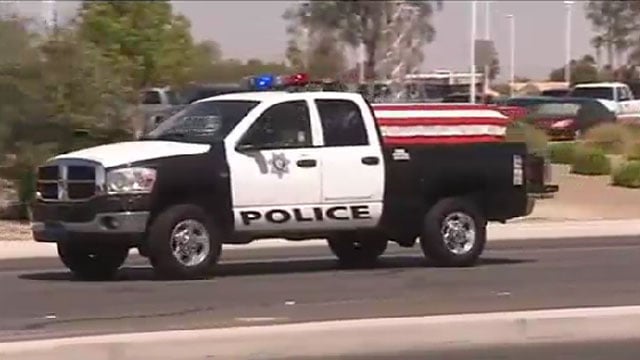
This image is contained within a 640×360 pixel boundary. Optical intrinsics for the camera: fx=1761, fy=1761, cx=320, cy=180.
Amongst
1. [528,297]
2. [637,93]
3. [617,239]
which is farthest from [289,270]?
[637,93]

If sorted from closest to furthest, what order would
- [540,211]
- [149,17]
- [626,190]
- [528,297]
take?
[528,297] → [540,211] → [626,190] → [149,17]

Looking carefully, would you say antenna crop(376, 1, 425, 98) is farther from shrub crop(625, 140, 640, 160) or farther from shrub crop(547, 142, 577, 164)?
shrub crop(547, 142, 577, 164)

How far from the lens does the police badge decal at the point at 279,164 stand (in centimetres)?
1869

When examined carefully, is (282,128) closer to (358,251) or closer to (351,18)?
(358,251)

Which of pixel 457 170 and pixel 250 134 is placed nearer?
pixel 250 134

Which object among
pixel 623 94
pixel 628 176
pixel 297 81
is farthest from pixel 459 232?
pixel 623 94

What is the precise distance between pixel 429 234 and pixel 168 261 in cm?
324

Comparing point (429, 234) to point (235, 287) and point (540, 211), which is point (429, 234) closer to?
point (235, 287)

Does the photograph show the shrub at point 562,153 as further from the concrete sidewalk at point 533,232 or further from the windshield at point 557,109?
the windshield at point 557,109

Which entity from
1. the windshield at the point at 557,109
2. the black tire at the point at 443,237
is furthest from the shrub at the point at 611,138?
the black tire at the point at 443,237

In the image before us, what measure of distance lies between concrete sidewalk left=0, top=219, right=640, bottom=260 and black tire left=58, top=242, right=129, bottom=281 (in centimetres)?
408

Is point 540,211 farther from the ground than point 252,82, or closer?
closer

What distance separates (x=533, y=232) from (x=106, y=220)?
34.8 ft

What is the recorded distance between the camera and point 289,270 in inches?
794
